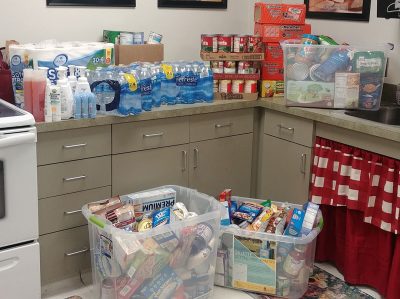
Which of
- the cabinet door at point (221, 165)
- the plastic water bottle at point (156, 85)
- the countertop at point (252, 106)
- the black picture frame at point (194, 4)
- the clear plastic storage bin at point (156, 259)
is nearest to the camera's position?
the clear plastic storage bin at point (156, 259)

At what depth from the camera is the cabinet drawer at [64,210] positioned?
2709 millimetres

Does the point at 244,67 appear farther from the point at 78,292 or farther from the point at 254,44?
the point at 78,292

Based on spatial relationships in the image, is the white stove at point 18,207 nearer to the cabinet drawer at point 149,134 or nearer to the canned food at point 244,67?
the cabinet drawer at point 149,134

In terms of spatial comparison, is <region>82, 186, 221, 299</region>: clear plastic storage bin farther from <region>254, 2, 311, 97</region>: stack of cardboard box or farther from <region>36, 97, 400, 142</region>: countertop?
<region>254, 2, 311, 97</region>: stack of cardboard box

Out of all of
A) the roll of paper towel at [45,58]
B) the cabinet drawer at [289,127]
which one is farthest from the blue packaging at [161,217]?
the cabinet drawer at [289,127]

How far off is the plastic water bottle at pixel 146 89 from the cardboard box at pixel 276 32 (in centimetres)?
82

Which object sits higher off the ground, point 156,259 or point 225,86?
point 225,86

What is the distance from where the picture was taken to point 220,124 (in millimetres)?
3273

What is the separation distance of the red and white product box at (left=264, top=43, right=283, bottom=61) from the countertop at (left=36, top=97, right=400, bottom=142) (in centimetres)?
25

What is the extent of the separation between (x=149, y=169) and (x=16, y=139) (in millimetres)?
919

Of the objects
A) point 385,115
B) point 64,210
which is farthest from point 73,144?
point 385,115

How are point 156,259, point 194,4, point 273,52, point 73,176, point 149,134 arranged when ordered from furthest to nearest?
point 194,4
point 273,52
point 149,134
point 73,176
point 156,259

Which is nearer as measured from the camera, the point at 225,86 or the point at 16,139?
the point at 16,139

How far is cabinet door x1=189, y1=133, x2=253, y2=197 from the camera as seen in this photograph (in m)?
3.24
